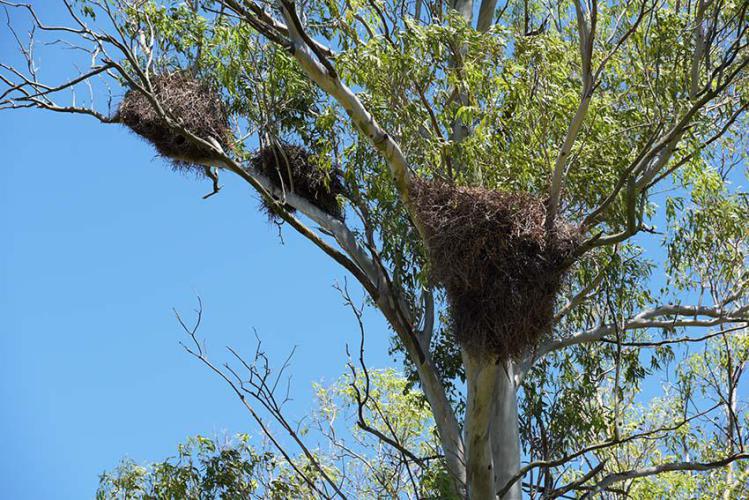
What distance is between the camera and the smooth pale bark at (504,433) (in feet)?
24.3

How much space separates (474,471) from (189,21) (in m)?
5.04

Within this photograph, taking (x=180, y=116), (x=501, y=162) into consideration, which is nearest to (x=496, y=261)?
(x=501, y=162)

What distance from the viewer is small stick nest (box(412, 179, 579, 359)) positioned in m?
5.91

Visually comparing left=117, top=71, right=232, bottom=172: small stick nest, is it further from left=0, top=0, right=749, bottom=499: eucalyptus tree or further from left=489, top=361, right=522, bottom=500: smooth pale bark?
left=489, top=361, right=522, bottom=500: smooth pale bark

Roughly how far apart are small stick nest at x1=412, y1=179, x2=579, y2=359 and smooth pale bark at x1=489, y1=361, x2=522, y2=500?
1330 mm

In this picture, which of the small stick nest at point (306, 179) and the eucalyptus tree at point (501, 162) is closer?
the eucalyptus tree at point (501, 162)

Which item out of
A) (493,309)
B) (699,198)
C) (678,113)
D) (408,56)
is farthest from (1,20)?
(699,198)

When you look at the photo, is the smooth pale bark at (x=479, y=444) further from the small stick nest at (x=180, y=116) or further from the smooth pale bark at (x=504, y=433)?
the small stick nest at (x=180, y=116)

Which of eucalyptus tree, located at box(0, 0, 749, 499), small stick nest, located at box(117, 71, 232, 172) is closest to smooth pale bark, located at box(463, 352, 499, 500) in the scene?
eucalyptus tree, located at box(0, 0, 749, 499)

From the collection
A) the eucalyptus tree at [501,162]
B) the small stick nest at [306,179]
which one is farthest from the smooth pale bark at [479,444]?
the small stick nest at [306,179]

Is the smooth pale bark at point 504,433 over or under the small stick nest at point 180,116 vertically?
under

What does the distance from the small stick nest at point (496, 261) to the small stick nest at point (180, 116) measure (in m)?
3.53

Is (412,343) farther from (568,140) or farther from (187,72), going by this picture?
(187,72)

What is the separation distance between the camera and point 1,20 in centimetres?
769
